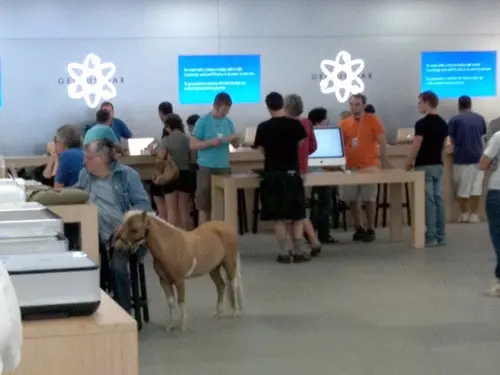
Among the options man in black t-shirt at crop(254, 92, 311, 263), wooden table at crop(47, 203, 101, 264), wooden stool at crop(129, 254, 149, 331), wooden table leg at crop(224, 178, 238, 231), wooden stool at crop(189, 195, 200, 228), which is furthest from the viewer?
wooden stool at crop(189, 195, 200, 228)

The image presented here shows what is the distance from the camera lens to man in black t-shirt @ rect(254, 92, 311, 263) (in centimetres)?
821

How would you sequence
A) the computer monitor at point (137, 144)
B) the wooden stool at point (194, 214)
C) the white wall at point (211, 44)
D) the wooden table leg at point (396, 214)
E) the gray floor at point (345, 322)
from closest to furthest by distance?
the gray floor at point (345, 322) < the wooden table leg at point (396, 214) < the wooden stool at point (194, 214) < the computer monitor at point (137, 144) < the white wall at point (211, 44)

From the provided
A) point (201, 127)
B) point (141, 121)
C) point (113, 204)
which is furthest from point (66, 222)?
point (141, 121)

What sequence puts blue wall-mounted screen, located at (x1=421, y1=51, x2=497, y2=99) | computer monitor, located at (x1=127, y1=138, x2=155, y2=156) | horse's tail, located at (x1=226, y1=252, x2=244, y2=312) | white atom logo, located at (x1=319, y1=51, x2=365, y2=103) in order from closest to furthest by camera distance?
horse's tail, located at (x1=226, y1=252, x2=244, y2=312) → computer monitor, located at (x1=127, y1=138, x2=155, y2=156) → white atom logo, located at (x1=319, y1=51, x2=365, y2=103) → blue wall-mounted screen, located at (x1=421, y1=51, x2=497, y2=99)

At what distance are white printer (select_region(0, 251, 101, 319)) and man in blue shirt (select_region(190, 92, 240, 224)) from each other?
248 inches

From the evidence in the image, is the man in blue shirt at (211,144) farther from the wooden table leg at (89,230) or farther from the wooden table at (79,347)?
the wooden table at (79,347)

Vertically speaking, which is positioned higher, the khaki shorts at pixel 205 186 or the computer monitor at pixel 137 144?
the computer monitor at pixel 137 144

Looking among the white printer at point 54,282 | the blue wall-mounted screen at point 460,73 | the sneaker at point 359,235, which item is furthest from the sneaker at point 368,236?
the white printer at point 54,282

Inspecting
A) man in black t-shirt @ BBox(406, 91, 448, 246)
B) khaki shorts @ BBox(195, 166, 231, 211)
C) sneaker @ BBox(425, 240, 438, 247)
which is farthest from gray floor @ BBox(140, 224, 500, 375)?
khaki shorts @ BBox(195, 166, 231, 211)

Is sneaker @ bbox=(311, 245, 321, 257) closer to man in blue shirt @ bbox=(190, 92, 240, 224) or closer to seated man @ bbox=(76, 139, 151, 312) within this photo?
man in blue shirt @ bbox=(190, 92, 240, 224)

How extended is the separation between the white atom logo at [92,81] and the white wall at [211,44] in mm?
88

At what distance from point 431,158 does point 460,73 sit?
4.41 m

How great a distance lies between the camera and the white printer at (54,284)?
2.65 m

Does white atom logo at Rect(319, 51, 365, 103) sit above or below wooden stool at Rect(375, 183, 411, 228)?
above
